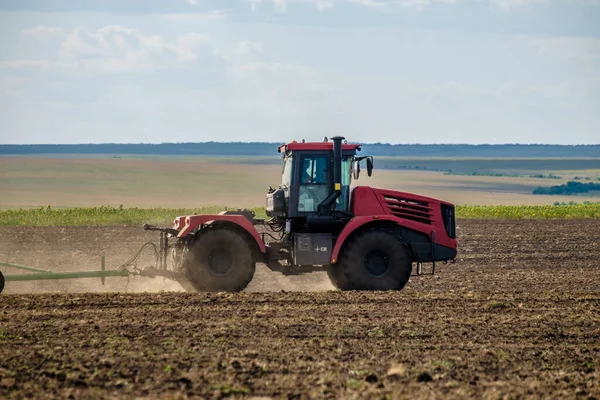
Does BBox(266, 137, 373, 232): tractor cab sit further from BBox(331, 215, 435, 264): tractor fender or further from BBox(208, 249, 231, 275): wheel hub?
BBox(208, 249, 231, 275): wheel hub

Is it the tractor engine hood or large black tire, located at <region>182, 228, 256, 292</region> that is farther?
the tractor engine hood

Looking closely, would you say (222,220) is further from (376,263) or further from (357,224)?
(376,263)

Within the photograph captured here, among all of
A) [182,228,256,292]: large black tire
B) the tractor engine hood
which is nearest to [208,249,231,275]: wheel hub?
[182,228,256,292]: large black tire

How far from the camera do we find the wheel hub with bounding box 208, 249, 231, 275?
708 inches

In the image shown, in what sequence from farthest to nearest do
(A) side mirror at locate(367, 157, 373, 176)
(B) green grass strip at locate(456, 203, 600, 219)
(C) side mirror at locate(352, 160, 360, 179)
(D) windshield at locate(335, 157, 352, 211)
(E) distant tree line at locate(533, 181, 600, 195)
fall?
(E) distant tree line at locate(533, 181, 600, 195) → (B) green grass strip at locate(456, 203, 600, 219) → (D) windshield at locate(335, 157, 352, 211) → (C) side mirror at locate(352, 160, 360, 179) → (A) side mirror at locate(367, 157, 373, 176)

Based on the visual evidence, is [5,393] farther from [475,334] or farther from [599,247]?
[599,247]

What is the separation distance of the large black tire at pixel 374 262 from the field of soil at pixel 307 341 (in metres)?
0.56

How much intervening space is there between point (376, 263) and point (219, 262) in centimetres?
286

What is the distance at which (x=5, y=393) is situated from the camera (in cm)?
1065

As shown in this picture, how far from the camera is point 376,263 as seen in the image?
18.3m

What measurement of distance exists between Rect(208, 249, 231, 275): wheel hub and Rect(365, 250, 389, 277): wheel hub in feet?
8.29

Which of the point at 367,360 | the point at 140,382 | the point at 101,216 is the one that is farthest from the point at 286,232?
the point at 101,216

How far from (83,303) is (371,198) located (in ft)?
18.0

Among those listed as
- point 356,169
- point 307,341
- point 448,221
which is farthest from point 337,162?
point 307,341
